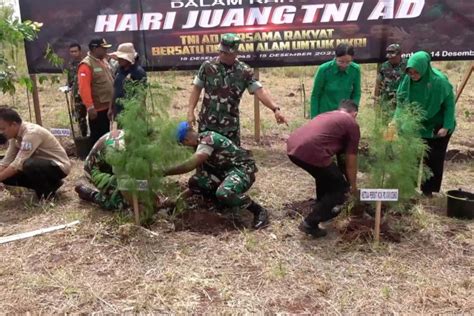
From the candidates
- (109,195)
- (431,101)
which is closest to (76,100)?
(109,195)

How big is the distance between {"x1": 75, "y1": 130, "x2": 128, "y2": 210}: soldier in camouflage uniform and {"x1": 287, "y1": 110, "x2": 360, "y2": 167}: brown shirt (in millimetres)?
1453

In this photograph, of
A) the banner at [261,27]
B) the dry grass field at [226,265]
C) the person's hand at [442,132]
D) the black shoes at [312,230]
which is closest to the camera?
the dry grass field at [226,265]

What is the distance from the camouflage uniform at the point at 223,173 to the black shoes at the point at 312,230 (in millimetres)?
552

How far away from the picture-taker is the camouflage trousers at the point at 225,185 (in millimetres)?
4156

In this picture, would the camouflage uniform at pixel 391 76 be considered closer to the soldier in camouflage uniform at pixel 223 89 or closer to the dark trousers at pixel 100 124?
the soldier in camouflage uniform at pixel 223 89

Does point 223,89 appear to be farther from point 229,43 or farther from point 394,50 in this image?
point 394,50

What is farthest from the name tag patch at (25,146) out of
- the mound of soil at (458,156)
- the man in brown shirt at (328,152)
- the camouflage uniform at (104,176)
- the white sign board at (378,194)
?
the mound of soil at (458,156)

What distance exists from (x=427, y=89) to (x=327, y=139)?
4.33ft

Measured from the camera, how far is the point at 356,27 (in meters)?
6.30

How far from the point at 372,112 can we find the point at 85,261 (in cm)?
258

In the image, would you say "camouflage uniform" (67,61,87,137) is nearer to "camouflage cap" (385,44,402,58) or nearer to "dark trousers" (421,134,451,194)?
"camouflage cap" (385,44,402,58)

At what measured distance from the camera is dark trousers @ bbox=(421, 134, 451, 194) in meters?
4.64

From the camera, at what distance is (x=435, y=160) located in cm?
472

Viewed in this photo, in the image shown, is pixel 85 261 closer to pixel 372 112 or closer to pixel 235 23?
pixel 372 112
